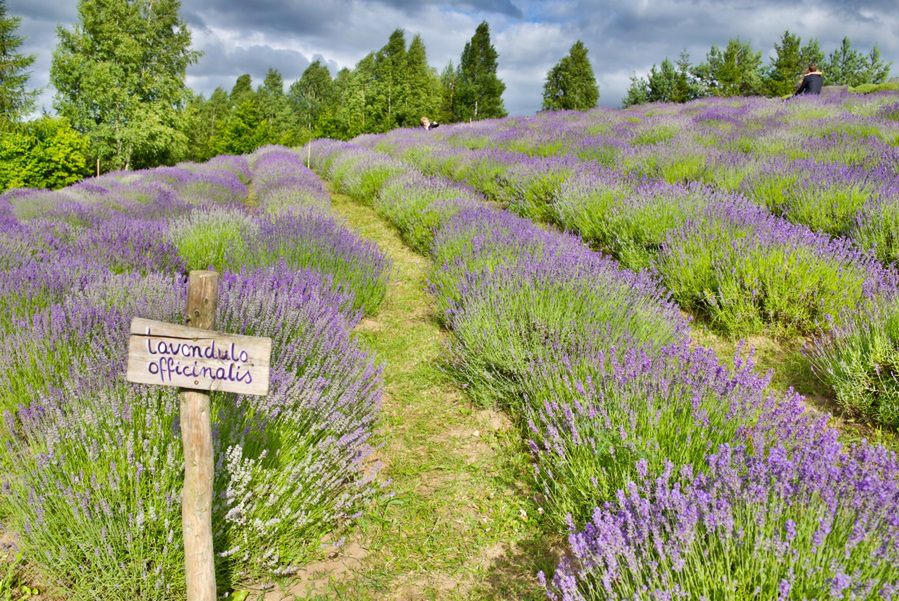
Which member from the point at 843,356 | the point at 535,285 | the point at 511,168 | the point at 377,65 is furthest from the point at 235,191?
the point at 377,65

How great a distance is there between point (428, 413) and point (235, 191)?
27.4ft

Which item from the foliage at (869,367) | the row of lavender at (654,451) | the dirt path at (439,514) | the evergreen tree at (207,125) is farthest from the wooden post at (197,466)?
the evergreen tree at (207,125)

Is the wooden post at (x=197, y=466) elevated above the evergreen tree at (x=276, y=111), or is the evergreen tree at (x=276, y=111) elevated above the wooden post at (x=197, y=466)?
the evergreen tree at (x=276, y=111)

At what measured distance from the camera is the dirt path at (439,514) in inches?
76.4

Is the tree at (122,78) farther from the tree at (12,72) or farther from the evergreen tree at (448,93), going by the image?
the evergreen tree at (448,93)

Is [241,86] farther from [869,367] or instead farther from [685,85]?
[869,367]

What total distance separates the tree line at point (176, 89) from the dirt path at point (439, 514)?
2187 centimetres

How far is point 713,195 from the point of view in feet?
16.7

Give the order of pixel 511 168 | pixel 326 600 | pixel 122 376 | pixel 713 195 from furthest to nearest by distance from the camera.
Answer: pixel 511 168 < pixel 713 195 < pixel 122 376 < pixel 326 600

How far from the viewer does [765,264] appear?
145 inches

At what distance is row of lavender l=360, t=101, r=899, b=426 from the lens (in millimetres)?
2865

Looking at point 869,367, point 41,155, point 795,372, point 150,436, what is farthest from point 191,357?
point 41,155

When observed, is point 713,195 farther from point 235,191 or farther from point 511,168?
point 235,191

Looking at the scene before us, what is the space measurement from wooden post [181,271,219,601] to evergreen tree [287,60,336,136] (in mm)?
51947
